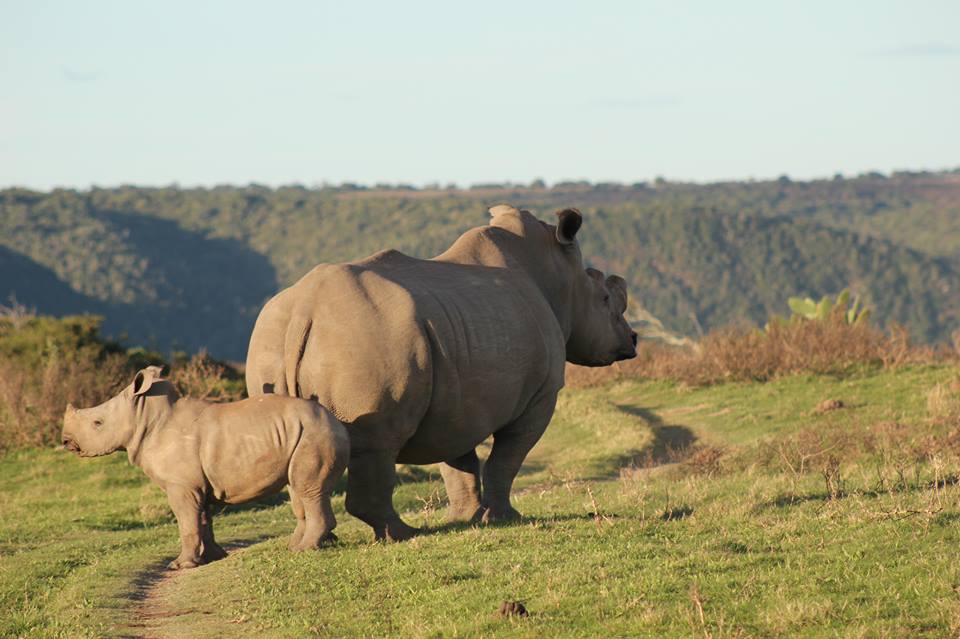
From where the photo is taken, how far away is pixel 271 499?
60.0ft

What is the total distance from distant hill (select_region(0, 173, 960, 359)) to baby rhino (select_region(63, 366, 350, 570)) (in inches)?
2975

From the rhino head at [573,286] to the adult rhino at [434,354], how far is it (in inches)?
0.8

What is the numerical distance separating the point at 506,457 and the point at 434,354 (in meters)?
1.80

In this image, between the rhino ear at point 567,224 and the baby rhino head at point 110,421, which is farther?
the rhino ear at point 567,224

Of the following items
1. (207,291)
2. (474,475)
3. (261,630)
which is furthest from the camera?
(207,291)

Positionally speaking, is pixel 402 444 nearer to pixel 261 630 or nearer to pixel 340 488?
pixel 261 630

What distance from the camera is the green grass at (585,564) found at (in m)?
8.17

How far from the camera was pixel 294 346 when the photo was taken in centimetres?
1061

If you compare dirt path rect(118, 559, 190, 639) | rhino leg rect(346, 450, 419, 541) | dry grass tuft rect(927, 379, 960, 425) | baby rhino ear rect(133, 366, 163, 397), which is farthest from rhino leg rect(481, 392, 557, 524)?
A: dry grass tuft rect(927, 379, 960, 425)

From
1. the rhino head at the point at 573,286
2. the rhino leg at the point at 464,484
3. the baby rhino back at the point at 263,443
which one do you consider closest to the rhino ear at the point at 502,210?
the rhino head at the point at 573,286

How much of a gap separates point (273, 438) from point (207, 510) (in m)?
1.04

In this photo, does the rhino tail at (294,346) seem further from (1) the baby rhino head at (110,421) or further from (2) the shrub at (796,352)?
(2) the shrub at (796,352)

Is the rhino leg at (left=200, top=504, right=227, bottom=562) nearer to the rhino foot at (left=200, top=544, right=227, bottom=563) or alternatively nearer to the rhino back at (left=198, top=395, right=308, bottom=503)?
the rhino foot at (left=200, top=544, right=227, bottom=563)

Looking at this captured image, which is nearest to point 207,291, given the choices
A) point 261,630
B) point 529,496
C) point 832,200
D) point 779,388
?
point 832,200
